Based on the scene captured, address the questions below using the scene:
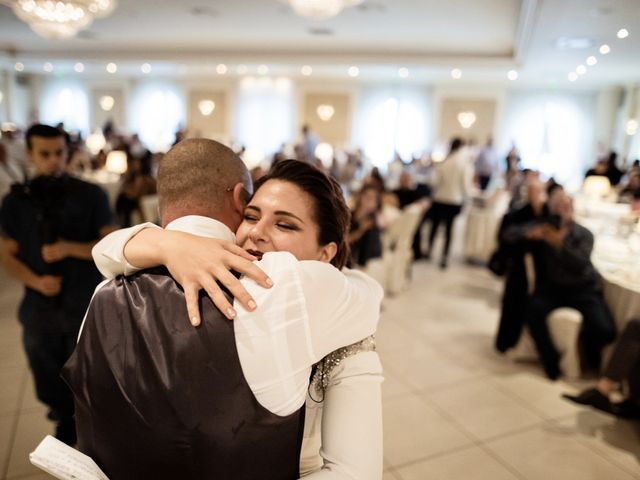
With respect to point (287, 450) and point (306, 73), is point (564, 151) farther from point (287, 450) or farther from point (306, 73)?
point (287, 450)

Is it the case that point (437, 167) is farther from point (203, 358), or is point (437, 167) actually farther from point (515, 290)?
point (203, 358)

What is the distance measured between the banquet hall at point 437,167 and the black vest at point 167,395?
162mm

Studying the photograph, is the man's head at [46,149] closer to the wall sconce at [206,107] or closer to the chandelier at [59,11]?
the chandelier at [59,11]

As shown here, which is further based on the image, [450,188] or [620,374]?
[450,188]

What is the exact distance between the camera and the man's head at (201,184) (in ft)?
3.20

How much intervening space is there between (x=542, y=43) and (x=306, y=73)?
792 centimetres

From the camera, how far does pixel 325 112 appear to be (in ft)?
52.1

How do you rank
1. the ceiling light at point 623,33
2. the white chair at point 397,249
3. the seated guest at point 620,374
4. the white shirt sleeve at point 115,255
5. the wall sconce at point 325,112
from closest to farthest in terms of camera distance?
the white shirt sleeve at point 115,255 → the seated guest at point 620,374 → the white chair at point 397,249 → the ceiling light at point 623,33 → the wall sconce at point 325,112

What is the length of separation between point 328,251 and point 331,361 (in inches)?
9.9

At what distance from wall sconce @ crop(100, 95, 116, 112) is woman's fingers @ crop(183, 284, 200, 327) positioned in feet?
63.9

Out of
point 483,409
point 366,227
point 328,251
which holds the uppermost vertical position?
point 328,251

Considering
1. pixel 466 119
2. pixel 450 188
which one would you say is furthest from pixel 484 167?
pixel 450 188

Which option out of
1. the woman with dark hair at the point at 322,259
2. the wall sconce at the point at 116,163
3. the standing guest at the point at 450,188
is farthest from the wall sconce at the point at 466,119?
the woman with dark hair at the point at 322,259

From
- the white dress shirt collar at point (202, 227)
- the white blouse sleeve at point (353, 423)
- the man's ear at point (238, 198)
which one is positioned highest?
the man's ear at point (238, 198)
